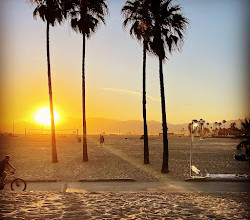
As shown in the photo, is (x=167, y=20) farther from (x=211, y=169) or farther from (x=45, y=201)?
(x=45, y=201)

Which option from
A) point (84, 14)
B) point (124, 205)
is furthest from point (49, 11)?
point (124, 205)

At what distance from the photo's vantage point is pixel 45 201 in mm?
15453

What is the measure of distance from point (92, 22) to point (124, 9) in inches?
182

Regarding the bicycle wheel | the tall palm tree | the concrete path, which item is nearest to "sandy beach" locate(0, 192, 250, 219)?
the bicycle wheel

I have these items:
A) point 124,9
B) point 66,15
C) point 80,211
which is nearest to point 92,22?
point 66,15

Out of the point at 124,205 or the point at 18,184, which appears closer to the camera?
the point at 124,205

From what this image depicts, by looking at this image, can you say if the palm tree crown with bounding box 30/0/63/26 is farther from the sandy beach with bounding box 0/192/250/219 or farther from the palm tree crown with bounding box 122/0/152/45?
the sandy beach with bounding box 0/192/250/219

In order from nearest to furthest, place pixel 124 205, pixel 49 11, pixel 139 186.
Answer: pixel 124 205
pixel 139 186
pixel 49 11

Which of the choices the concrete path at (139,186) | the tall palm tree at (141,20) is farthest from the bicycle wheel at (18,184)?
the tall palm tree at (141,20)

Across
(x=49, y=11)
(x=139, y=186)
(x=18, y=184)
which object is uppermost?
(x=49, y=11)

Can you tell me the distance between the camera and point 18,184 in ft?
58.7

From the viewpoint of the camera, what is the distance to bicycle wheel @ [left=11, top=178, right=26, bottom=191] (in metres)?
17.9

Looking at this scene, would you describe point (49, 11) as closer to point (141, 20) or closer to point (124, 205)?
point (141, 20)

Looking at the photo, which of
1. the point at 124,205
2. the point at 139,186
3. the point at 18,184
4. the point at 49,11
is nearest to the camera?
the point at 124,205
